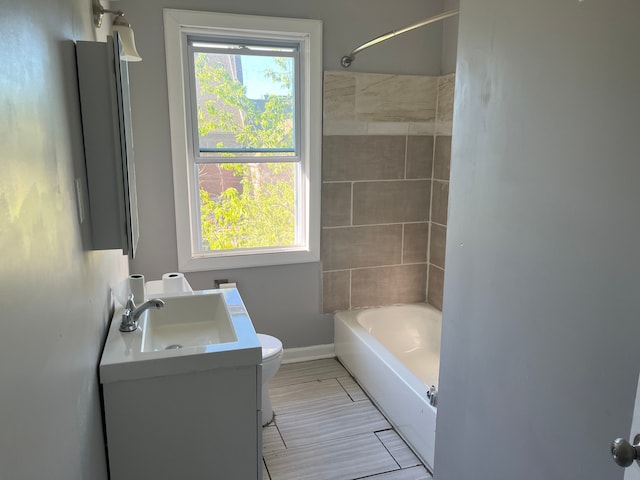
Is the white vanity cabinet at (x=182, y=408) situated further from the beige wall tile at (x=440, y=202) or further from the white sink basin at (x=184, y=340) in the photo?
the beige wall tile at (x=440, y=202)

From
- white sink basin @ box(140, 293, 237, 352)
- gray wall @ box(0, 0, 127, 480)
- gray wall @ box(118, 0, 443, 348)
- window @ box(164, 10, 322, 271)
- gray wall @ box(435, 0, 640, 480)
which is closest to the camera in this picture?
gray wall @ box(0, 0, 127, 480)

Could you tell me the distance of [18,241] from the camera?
0.75 meters

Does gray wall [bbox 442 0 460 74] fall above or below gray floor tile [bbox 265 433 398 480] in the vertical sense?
above

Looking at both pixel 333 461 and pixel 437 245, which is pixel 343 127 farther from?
pixel 333 461

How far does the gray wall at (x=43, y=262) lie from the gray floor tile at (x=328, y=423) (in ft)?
4.21

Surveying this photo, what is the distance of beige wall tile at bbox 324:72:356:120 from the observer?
303cm

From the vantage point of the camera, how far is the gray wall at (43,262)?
712mm

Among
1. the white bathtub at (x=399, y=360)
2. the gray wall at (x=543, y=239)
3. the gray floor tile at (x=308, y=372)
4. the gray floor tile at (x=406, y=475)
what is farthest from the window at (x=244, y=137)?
the gray wall at (x=543, y=239)

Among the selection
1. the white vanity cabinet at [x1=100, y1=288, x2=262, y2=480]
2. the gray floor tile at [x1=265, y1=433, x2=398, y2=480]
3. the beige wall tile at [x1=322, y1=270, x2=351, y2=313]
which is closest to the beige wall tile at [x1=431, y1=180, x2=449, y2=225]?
the beige wall tile at [x1=322, y1=270, x2=351, y2=313]

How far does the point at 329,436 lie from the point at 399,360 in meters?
0.69

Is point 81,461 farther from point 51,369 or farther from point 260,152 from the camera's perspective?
point 260,152

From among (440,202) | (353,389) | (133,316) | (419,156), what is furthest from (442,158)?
(133,316)

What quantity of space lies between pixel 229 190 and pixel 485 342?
2.04m

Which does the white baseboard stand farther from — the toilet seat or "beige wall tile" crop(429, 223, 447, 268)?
"beige wall tile" crop(429, 223, 447, 268)
